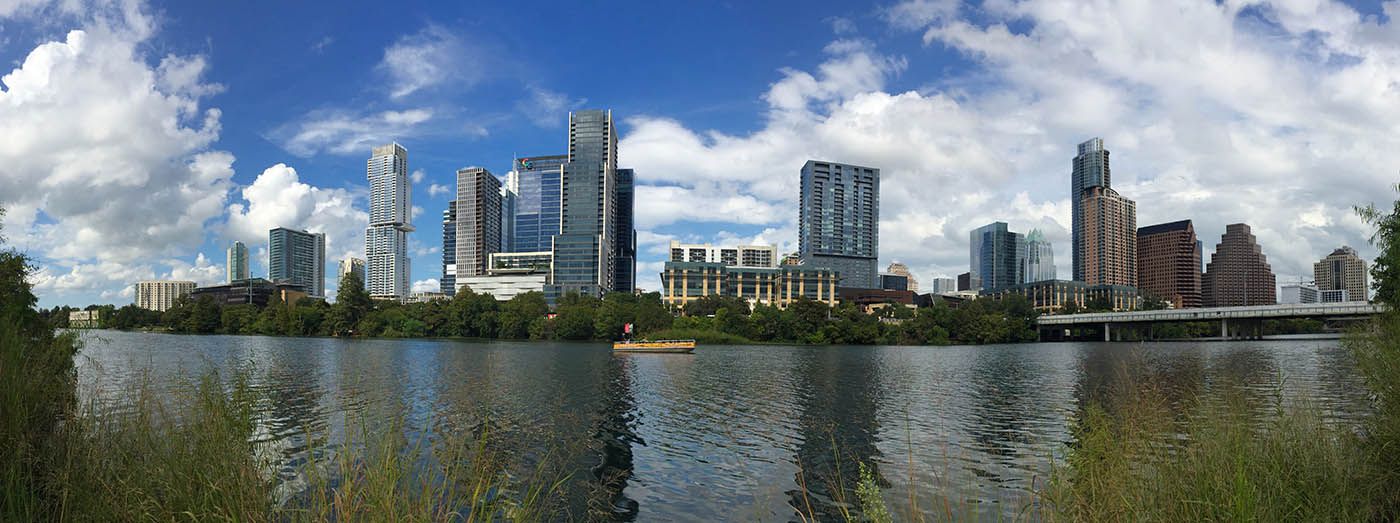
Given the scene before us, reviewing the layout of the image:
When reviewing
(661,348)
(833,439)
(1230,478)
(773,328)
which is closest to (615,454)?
(833,439)

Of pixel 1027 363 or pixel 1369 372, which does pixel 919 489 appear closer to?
pixel 1369 372

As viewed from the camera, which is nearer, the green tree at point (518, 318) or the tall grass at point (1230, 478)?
the tall grass at point (1230, 478)

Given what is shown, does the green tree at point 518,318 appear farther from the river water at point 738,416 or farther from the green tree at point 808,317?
the river water at point 738,416

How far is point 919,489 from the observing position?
691 inches

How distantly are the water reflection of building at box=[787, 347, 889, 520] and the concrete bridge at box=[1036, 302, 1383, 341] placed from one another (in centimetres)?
10079

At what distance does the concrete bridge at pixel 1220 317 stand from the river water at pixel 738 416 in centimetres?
8180

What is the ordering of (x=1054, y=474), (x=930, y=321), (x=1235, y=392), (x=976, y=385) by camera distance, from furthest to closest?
(x=930, y=321) < (x=976, y=385) < (x=1235, y=392) < (x=1054, y=474)

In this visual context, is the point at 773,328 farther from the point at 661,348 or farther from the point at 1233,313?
the point at 1233,313

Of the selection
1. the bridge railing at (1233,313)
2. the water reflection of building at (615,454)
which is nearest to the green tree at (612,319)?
the water reflection of building at (615,454)

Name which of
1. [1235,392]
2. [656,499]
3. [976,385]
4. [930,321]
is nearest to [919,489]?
[656,499]

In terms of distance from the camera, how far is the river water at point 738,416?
1667cm

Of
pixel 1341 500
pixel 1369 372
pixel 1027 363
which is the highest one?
pixel 1369 372

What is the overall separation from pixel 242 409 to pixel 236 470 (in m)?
4.17

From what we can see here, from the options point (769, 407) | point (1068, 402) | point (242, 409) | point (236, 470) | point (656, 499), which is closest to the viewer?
point (236, 470)
